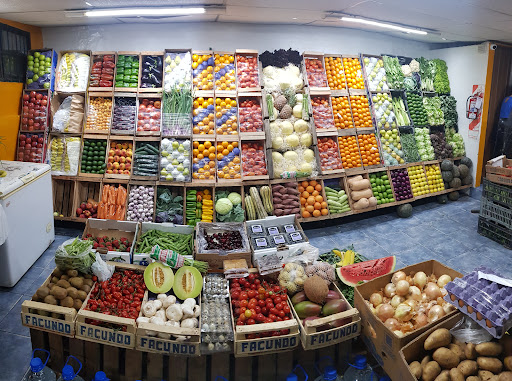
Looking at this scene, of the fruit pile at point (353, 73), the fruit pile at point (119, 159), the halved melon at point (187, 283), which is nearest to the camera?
the halved melon at point (187, 283)

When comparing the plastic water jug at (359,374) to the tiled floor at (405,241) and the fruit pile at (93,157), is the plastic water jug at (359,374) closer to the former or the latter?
the tiled floor at (405,241)

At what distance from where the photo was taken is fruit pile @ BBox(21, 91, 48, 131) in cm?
654

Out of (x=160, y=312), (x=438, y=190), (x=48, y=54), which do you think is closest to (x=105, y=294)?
(x=160, y=312)

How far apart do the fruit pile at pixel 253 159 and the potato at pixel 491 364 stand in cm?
416

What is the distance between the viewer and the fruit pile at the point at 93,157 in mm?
6410

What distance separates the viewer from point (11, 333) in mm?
4078

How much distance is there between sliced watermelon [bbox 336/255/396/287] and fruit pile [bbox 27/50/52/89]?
5.62 m

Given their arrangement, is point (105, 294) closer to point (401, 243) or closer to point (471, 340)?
point (471, 340)

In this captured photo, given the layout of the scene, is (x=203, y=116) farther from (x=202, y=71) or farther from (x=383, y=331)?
(x=383, y=331)

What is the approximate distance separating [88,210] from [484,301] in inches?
215

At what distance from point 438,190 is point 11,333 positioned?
7.20 m

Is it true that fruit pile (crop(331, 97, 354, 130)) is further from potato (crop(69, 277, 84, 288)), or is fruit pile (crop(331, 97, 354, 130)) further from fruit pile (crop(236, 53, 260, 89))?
potato (crop(69, 277, 84, 288))

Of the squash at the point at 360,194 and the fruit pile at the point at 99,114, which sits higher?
the fruit pile at the point at 99,114

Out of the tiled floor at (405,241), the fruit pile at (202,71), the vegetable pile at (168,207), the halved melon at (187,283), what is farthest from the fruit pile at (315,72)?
the halved melon at (187,283)
